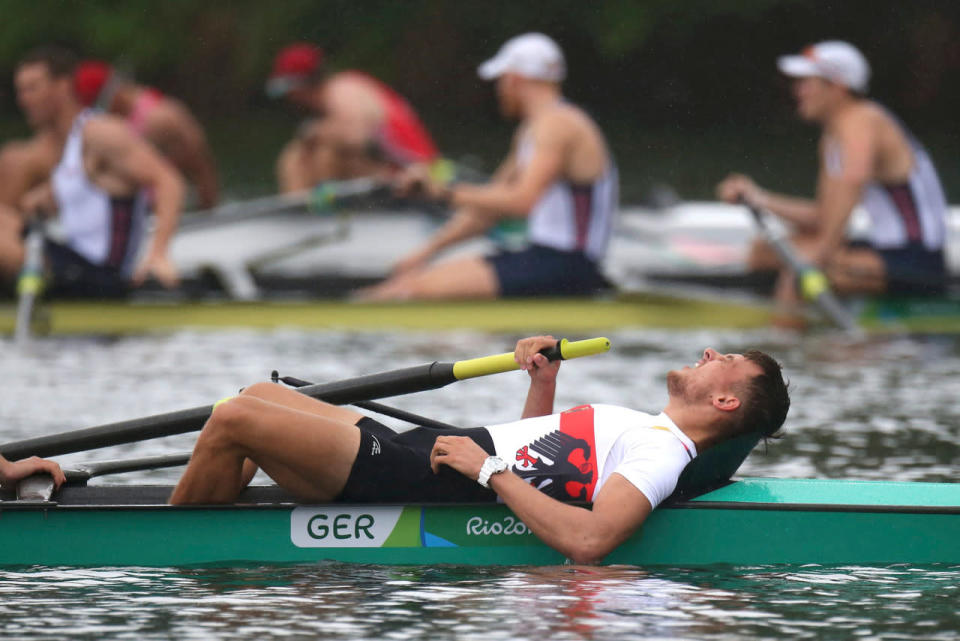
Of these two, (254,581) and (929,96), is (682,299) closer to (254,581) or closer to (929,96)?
(254,581)

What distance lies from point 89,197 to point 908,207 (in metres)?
5.77

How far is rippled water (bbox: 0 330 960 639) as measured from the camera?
219 inches

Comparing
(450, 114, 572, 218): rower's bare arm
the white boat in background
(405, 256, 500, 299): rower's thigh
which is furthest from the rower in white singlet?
(450, 114, 572, 218): rower's bare arm

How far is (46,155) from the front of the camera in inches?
535

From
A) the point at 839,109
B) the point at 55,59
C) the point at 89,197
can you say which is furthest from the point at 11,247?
the point at 839,109

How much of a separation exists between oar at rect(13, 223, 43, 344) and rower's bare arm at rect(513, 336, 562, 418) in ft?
23.0

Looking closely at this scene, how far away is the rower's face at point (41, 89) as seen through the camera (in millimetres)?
12828

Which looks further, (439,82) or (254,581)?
(439,82)

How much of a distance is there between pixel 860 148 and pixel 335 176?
5503mm

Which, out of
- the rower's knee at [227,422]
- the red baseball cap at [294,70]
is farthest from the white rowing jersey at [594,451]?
the red baseball cap at [294,70]

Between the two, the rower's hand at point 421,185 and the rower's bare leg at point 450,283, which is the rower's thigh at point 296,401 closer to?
the rower's hand at point 421,185

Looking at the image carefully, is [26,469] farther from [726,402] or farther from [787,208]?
[787,208]

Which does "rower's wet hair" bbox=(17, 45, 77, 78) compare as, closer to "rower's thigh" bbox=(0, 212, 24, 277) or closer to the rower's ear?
"rower's thigh" bbox=(0, 212, 24, 277)

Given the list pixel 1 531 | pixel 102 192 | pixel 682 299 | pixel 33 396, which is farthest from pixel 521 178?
pixel 1 531
